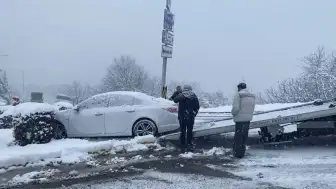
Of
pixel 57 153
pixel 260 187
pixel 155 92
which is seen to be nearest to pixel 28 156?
pixel 57 153

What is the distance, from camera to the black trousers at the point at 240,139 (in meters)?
8.09

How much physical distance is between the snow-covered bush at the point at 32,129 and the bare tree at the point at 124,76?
61127mm

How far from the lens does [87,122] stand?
35.2ft

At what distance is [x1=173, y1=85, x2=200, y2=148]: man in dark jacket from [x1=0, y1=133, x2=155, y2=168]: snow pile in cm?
88

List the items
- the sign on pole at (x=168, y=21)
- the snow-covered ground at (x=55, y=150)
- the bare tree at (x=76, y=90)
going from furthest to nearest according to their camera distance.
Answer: the bare tree at (x=76, y=90), the sign on pole at (x=168, y=21), the snow-covered ground at (x=55, y=150)

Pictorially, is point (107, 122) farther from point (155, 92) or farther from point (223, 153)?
point (155, 92)

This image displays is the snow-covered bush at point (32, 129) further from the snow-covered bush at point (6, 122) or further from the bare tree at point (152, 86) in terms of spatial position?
the bare tree at point (152, 86)

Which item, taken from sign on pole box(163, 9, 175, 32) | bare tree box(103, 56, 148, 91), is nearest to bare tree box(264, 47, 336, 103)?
sign on pole box(163, 9, 175, 32)

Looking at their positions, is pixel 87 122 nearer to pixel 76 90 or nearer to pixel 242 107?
pixel 242 107

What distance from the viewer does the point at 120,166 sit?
7.47m

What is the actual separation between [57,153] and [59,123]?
2765mm

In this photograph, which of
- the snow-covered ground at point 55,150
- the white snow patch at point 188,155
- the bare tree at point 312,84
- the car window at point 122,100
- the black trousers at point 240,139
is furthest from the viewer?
the bare tree at point 312,84

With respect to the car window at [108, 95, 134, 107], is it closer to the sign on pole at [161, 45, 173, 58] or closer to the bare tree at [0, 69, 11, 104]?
the sign on pole at [161, 45, 173, 58]

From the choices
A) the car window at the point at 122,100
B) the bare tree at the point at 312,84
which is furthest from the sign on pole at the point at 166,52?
the bare tree at the point at 312,84
